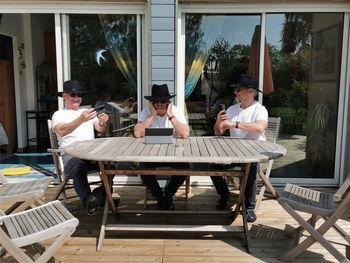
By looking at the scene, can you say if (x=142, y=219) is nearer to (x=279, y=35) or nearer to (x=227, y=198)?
(x=227, y=198)

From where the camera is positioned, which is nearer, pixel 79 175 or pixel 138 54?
pixel 79 175

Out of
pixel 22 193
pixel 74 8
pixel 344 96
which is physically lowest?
pixel 22 193

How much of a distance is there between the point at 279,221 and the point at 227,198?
53 cm

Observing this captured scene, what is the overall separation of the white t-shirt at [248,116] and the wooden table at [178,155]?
288mm

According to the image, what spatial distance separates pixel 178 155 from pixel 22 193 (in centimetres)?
122

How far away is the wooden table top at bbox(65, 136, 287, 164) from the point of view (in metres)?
2.24

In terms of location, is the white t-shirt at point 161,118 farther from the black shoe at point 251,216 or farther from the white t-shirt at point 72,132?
the black shoe at point 251,216

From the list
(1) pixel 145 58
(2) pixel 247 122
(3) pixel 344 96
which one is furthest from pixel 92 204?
(3) pixel 344 96

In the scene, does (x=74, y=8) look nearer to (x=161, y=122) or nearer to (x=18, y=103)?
(x=161, y=122)

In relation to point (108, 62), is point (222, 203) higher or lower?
lower

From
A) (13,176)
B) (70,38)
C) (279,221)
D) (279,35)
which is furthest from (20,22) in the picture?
(279,221)

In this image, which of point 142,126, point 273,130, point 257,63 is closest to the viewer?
point 142,126

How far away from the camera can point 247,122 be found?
3.13 metres

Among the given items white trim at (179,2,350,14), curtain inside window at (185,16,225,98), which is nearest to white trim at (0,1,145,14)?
white trim at (179,2,350,14)
